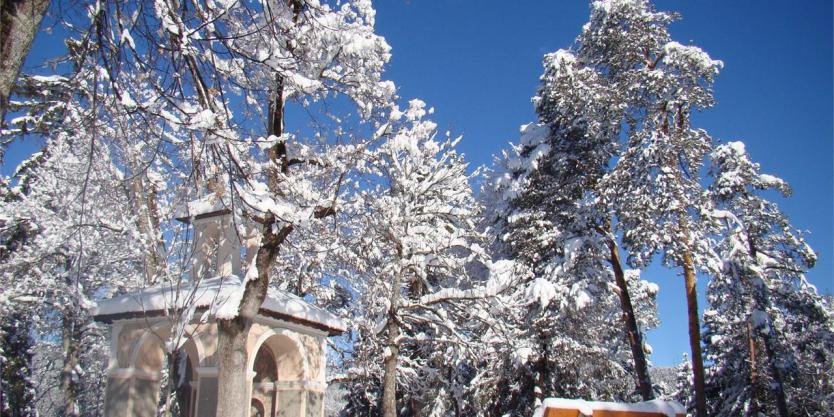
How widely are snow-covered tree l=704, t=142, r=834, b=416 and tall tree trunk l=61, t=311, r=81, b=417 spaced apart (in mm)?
19775

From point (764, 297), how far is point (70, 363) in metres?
21.7

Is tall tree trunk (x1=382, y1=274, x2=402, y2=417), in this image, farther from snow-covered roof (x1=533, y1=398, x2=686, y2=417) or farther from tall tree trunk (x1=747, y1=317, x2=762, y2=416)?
tall tree trunk (x1=747, y1=317, x2=762, y2=416)

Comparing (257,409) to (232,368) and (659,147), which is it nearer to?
(232,368)

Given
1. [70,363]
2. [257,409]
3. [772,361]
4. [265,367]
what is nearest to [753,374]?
[772,361]

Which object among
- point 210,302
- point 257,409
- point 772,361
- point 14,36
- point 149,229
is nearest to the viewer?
point 14,36

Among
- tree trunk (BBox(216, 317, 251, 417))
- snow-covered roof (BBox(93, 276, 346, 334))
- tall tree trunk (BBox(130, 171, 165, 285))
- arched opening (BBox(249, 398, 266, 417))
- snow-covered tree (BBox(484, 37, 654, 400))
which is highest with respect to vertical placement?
snow-covered tree (BBox(484, 37, 654, 400))

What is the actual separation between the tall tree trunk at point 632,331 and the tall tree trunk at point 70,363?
16935 mm

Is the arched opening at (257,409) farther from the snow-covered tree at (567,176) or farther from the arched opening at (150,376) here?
the snow-covered tree at (567,176)

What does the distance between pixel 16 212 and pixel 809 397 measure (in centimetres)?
2495

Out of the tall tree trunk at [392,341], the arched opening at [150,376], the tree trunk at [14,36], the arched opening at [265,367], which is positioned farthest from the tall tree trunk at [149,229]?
the tree trunk at [14,36]

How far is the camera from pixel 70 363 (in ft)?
65.4

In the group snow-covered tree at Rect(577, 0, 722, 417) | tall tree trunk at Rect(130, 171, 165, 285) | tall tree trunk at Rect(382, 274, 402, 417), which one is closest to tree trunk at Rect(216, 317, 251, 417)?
tall tree trunk at Rect(130, 171, 165, 285)

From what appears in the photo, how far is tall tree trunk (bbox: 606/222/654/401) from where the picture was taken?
14.4m

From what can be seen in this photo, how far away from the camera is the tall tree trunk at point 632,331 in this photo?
47.3ft
